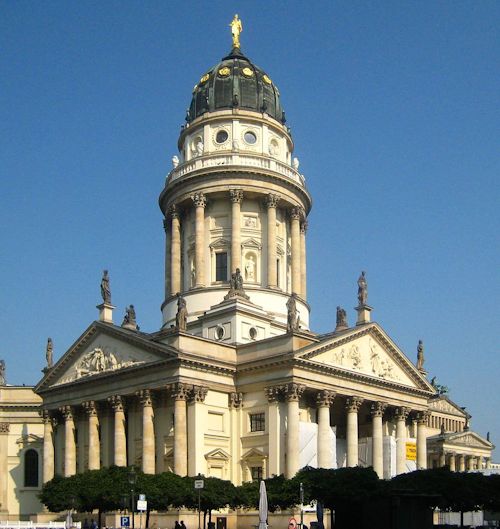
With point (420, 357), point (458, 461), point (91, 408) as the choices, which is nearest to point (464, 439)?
point (458, 461)

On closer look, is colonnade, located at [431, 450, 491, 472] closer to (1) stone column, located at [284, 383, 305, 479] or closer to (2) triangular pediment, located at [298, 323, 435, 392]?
(2) triangular pediment, located at [298, 323, 435, 392]

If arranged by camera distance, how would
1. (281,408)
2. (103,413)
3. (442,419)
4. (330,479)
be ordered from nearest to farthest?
(330,479) < (281,408) < (103,413) < (442,419)

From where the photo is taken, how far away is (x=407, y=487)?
5131 centimetres

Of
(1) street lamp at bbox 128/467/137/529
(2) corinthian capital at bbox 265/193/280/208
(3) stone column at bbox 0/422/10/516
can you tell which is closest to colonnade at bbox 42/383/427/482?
(1) street lamp at bbox 128/467/137/529

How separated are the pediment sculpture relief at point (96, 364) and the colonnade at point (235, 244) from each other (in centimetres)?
1132

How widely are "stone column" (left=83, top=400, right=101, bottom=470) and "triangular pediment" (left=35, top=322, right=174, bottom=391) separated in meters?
2.30

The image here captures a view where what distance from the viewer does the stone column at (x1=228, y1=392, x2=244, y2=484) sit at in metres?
64.3

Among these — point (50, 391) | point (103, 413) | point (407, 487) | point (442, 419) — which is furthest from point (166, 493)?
point (442, 419)

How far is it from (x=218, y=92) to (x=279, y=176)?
1067 centimetres

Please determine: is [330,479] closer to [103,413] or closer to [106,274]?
[103,413]

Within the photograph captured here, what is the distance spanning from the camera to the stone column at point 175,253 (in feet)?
260

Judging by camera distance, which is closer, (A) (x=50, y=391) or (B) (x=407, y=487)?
(B) (x=407, y=487)

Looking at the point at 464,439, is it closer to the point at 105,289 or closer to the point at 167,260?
the point at 167,260

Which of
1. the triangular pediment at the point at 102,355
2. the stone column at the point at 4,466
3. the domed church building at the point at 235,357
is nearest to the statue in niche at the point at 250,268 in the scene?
the domed church building at the point at 235,357
